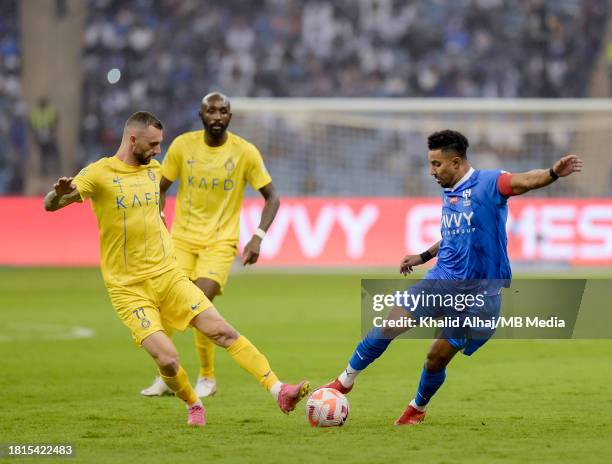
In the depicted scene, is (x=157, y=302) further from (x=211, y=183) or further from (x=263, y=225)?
(x=211, y=183)

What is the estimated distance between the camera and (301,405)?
932 centimetres

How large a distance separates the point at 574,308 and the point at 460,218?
201 centimetres

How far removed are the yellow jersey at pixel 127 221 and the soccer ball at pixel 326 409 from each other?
133cm

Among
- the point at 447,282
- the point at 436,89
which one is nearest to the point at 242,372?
the point at 447,282

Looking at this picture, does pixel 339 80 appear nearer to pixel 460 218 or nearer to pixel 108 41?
pixel 108 41

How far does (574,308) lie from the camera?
9484 mm

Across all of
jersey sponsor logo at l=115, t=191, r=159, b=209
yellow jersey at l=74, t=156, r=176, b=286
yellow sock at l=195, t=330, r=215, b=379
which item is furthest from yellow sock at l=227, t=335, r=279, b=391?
yellow sock at l=195, t=330, r=215, b=379

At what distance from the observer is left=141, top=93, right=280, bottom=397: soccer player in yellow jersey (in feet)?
32.8

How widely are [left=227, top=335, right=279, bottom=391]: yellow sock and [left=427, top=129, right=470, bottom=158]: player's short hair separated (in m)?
1.78

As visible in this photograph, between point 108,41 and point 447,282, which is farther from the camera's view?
point 108,41

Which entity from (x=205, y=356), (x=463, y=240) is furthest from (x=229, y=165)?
(x=463, y=240)

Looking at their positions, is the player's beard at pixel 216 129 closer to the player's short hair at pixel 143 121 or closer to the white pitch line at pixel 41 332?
the player's short hair at pixel 143 121

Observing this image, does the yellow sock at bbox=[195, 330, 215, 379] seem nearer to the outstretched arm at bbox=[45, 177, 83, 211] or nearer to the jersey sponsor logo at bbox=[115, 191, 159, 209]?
the jersey sponsor logo at bbox=[115, 191, 159, 209]

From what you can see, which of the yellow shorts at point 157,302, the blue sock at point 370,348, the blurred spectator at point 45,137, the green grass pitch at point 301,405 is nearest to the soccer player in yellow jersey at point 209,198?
the green grass pitch at point 301,405
